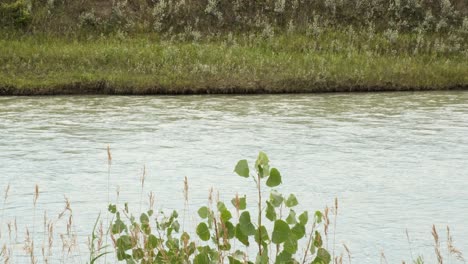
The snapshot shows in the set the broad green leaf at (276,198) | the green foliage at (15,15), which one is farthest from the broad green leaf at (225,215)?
the green foliage at (15,15)

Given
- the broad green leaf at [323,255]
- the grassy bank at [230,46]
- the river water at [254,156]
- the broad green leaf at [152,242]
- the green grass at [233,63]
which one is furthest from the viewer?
the grassy bank at [230,46]

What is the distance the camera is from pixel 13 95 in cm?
1994

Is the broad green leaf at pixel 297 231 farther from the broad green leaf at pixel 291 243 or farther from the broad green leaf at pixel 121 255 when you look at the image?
the broad green leaf at pixel 121 255

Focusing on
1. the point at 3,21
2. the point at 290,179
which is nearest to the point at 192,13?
the point at 3,21

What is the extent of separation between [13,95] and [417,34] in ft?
36.1

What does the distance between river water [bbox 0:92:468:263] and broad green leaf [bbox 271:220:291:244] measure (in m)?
3.89

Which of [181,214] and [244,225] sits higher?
[244,225]

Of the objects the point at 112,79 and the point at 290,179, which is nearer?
the point at 290,179

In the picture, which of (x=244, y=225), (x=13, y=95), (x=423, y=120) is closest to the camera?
(x=244, y=225)

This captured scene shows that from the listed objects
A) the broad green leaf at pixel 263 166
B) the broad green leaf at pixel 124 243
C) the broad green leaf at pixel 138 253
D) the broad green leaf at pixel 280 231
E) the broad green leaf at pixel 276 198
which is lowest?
the broad green leaf at pixel 138 253

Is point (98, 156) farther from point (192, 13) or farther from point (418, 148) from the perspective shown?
point (192, 13)

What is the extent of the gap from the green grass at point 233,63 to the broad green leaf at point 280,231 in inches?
648

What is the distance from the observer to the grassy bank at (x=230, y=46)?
2067 cm

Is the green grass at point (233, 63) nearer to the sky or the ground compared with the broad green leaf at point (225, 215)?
nearer to the ground
